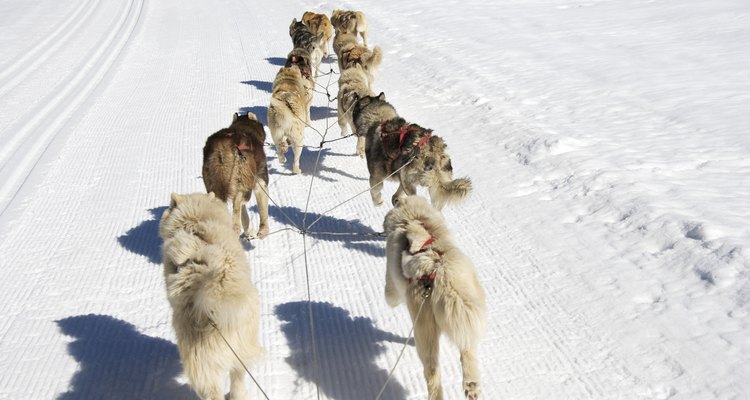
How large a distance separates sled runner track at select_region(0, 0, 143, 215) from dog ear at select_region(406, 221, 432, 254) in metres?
4.63

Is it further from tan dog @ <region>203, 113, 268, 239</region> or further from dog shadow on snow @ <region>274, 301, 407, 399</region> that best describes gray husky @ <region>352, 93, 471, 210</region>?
dog shadow on snow @ <region>274, 301, 407, 399</region>

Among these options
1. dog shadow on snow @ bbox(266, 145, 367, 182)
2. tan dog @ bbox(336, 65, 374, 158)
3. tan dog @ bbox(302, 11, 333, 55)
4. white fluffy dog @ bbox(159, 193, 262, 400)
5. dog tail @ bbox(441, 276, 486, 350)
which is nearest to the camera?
white fluffy dog @ bbox(159, 193, 262, 400)

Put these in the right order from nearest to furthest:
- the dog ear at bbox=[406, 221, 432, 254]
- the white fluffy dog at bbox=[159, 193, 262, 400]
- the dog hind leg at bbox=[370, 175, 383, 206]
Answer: the white fluffy dog at bbox=[159, 193, 262, 400], the dog ear at bbox=[406, 221, 432, 254], the dog hind leg at bbox=[370, 175, 383, 206]

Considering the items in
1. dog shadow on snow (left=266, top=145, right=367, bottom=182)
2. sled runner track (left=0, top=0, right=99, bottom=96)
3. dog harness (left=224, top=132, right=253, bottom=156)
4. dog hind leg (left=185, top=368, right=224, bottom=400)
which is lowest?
sled runner track (left=0, top=0, right=99, bottom=96)

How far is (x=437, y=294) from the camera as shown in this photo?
9.21 ft

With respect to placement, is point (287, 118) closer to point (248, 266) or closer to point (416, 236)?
point (248, 266)

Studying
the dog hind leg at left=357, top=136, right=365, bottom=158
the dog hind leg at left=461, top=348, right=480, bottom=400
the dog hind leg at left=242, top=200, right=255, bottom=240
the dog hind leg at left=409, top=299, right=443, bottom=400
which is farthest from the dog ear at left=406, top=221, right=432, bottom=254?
the dog hind leg at left=357, top=136, right=365, bottom=158

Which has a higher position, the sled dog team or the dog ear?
the dog ear

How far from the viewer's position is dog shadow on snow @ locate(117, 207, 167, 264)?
4910 mm

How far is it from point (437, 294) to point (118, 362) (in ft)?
7.16

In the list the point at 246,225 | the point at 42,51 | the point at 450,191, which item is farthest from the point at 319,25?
the point at 450,191

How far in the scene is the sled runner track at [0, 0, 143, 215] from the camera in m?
6.58

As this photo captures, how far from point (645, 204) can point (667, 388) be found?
7.61 ft

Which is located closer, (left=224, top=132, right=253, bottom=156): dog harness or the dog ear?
the dog ear
